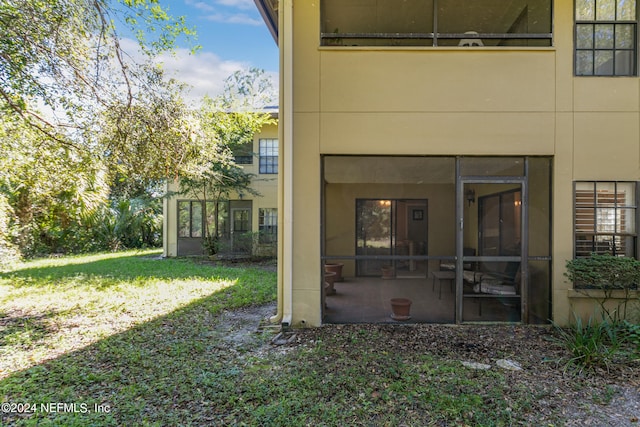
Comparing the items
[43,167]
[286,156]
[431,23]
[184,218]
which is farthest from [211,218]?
[431,23]

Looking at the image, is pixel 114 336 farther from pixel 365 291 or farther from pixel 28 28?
pixel 28 28

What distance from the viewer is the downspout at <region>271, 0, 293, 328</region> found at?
16.9ft

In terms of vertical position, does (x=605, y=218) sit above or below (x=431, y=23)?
below

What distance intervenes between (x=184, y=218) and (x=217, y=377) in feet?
40.2

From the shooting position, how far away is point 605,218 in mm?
5160

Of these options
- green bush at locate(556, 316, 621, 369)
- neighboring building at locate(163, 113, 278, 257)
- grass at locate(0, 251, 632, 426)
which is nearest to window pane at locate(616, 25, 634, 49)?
green bush at locate(556, 316, 621, 369)

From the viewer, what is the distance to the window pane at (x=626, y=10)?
16.9 ft

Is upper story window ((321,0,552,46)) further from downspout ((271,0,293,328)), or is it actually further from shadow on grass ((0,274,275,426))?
shadow on grass ((0,274,275,426))

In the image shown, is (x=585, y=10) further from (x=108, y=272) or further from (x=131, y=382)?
(x=108, y=272)

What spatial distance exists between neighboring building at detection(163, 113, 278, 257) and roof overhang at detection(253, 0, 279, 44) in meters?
7.94

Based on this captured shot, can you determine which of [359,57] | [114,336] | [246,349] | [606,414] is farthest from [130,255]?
[606,414]

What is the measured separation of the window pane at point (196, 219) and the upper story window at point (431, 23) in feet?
36.6

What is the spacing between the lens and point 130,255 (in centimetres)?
1498

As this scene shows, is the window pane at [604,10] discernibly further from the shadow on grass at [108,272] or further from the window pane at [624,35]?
the shadow on grass at [108,272]
